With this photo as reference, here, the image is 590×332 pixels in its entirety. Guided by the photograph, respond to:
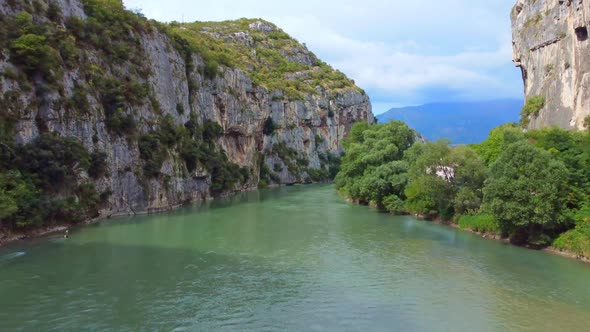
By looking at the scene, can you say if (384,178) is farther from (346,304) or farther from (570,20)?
(346,304)

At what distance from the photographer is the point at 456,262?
26.2 meters

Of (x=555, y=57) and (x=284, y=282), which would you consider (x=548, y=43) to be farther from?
Answer: (x=284, y=282)

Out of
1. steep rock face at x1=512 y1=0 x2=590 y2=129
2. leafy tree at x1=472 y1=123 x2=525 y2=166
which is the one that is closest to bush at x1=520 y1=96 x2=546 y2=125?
steep rock face at x1=512 y1=0 x2=590 y2=129

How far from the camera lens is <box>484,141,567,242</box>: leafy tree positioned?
27469 mm

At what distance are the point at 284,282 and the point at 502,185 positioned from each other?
14.8m

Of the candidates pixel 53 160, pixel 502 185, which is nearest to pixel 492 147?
pixel 502 185

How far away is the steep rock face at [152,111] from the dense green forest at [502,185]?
21595mm

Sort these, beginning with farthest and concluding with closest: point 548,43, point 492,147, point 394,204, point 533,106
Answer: point 533,106
point 394,204
point 548,43
point 492,147

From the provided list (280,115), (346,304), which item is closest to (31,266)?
(346,304)

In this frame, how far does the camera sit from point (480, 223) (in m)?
33.7

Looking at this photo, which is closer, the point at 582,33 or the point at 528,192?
the point at 528,192

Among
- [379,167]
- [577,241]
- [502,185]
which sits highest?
[379,167]

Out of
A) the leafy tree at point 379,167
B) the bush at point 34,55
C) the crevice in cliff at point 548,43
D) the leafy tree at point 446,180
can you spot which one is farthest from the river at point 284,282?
the crevice in cliff at point 548,43

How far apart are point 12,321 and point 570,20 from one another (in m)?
44.7
